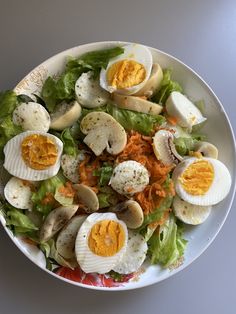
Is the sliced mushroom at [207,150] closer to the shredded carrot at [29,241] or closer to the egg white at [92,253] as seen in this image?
the egg white at [92,253]

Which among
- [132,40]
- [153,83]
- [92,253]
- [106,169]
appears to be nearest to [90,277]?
[92,253]

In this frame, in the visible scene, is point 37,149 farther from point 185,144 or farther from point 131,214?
point 185,144

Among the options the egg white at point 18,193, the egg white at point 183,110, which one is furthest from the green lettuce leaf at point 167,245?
the egg white at point 18,193

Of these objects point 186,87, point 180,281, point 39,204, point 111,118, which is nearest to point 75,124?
point 111,118

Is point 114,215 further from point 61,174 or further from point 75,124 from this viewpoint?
point 75,124

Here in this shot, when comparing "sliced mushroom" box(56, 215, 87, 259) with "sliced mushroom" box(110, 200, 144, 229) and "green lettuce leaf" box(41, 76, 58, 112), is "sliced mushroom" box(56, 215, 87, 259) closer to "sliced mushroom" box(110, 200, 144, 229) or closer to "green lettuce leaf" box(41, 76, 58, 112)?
"sliced mushroom" box(110, 200, 144, 229)

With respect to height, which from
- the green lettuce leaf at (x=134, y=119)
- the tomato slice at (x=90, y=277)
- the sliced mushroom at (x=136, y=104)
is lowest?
the tomato slice at (x=90, y=277)
